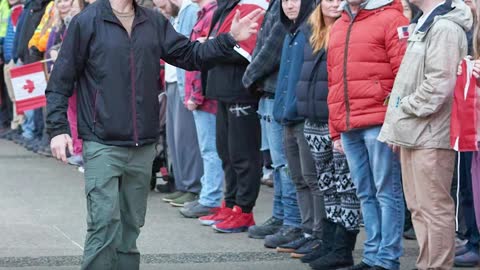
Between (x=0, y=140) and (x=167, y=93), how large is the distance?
7303 millimetres

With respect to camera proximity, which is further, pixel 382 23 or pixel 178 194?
pixel 178 194

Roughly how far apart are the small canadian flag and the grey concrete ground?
179 centimetres

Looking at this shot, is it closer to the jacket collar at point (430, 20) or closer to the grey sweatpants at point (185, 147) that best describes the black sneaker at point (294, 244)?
the jacket collar at point (430, 20)

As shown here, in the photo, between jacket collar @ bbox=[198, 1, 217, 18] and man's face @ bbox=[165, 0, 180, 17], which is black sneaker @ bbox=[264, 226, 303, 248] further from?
man's face @ bbox=[165, 0, 180, 17]

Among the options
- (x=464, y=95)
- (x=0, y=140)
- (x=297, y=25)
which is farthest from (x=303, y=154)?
(x=0, y=140)

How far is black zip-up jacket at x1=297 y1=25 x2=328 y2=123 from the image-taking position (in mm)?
8398

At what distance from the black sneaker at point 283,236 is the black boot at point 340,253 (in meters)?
0.78

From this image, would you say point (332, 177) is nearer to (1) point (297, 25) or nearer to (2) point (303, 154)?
(2) point (303, 154)

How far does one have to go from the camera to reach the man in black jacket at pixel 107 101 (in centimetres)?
719

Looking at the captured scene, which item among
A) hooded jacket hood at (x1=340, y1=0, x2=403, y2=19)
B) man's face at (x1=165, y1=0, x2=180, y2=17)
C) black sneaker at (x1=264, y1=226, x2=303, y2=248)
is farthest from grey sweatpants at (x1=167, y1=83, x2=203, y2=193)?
hooded jacket hood at (x1=340, y1=0, x2=403, y2=19)

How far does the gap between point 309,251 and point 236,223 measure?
1.31 metres

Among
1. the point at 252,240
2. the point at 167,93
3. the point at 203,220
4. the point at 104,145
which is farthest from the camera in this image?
the point at 167,93

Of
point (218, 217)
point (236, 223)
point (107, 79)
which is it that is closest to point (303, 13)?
point (236, 223)

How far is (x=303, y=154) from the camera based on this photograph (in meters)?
8.78
